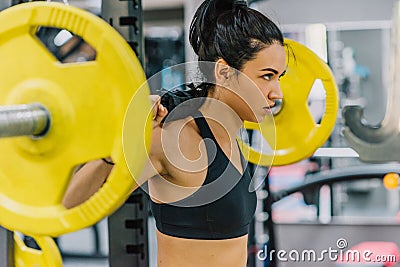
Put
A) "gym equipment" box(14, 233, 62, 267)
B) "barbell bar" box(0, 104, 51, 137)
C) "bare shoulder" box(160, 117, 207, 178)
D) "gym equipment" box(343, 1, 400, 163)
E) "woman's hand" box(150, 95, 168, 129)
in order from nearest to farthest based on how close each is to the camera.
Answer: "barbell bar" box(0, 104, 51, 137), "woman's hand" box(150, 95, 168, 129), "bare shoulder" box(160, 117, 207, 178), "gym equipment" box(14, 233, 62, 267), "gym equipment" box(343, 1, 400, 163)

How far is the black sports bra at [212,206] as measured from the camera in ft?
3.49

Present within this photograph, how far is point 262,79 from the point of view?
1055 millimetres

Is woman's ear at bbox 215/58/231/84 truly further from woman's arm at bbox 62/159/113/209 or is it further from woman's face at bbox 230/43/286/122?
woman's arm at bbox 62/159/113/209

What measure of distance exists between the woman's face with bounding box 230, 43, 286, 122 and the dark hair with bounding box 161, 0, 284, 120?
0.01 m

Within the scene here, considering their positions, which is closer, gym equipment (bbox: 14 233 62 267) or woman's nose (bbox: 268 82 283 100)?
woman's nose (bbox: 268 82 283 100)

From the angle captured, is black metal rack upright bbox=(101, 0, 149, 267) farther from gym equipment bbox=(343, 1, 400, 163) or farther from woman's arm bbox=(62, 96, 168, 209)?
gym equipment bbox=(343, 1, 400, 163)

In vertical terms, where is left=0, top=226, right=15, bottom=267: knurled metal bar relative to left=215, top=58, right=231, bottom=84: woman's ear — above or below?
below

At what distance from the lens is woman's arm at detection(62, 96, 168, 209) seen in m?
0.71

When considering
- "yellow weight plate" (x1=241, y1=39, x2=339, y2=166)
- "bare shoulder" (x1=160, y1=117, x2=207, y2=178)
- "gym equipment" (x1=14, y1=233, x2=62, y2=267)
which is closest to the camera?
"bare shoulder" (x1=160, y1=117, x2=207, y2=178)

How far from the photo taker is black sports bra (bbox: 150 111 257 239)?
1.06 m

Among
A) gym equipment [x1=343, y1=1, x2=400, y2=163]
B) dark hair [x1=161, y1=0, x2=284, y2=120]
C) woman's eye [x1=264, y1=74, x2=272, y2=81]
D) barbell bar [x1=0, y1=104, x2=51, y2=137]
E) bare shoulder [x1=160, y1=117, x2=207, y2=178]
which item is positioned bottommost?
gym equipment [x1=343, y1=1, x2=400, y2=163]

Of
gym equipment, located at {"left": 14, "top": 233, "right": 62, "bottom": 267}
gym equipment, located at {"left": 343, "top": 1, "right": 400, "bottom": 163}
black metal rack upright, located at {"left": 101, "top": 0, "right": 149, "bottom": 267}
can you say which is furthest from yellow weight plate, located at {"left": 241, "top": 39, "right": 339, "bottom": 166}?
gym equipment, located at {"left": 14, "top": 233, "right": 62, "bottom": 267}

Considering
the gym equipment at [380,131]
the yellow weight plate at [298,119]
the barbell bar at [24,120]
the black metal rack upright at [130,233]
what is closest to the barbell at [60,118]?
the barbell bar at [24,120]

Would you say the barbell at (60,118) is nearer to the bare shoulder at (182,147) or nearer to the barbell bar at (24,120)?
the barbell bar at (24,120)
